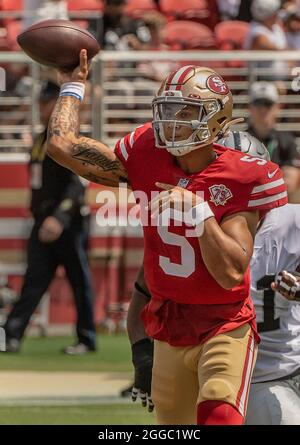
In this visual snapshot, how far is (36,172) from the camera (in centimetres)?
1003

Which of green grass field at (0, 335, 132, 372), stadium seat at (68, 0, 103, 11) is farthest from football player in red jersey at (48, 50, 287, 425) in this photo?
stadium seat at (68, 0, 103, 11)

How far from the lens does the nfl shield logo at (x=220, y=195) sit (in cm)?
468

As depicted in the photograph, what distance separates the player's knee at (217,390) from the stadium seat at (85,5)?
9.04 meters

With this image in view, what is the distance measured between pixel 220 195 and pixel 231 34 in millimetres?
8934

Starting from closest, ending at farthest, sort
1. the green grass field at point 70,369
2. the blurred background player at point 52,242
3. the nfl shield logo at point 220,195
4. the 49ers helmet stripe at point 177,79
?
1. the nfl shield logo at point 220,195
2. the 49ers helmet stripe at point 177,79
3. the green grass field at point 70,369
4. the blurred background player at point 52,242

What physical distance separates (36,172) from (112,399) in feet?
8.47

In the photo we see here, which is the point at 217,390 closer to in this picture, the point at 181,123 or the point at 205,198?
the point at 205,198

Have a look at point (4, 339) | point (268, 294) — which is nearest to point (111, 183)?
point (268, 294)

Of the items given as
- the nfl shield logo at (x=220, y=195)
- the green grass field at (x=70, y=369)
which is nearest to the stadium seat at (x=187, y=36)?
the green grass field at (x=70, y=369)

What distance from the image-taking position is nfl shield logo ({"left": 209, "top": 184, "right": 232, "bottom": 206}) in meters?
4.68

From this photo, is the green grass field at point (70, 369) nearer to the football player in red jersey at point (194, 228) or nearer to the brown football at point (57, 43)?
the football player in red jersey at point (194, 228)

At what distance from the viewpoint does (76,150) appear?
16.3 feet

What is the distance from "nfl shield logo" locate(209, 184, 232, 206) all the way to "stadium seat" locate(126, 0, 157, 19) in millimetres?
8515
